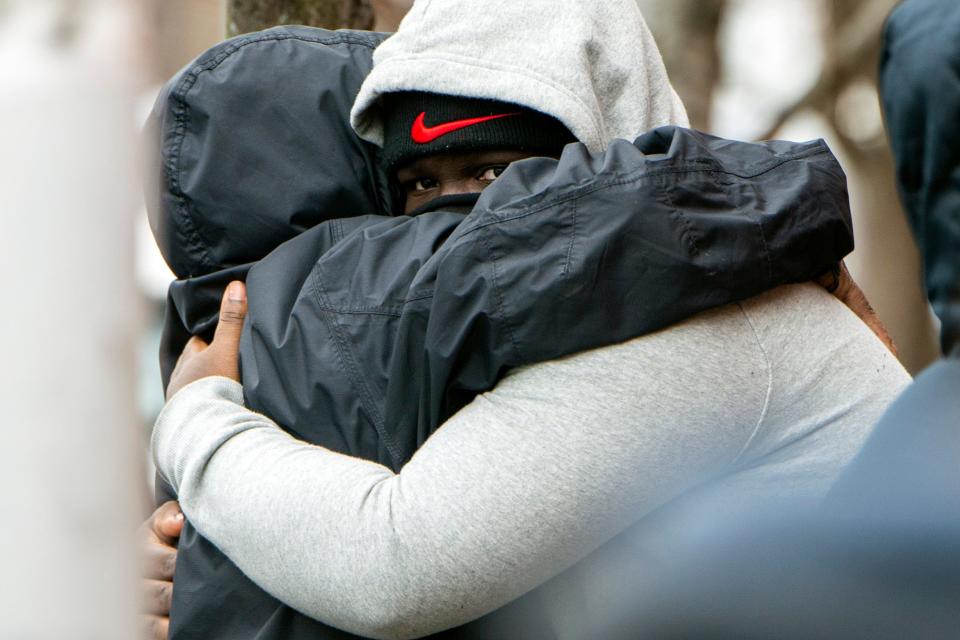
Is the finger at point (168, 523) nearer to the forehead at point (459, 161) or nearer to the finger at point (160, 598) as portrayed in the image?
the finger at point (160, 598)

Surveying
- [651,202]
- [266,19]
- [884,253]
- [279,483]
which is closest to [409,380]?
[279,483]

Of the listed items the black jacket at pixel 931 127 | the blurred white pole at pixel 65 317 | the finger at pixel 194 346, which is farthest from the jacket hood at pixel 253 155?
the blurred white pole at pixel 65 317

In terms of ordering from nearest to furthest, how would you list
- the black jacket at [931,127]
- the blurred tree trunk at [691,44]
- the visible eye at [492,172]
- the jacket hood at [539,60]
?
the black jacket at [931,127] < the jacket hood at [539,60] < the visible eye at [492,172] < the blurred tree trunk at [691,44]

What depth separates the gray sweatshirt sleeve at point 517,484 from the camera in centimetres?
162

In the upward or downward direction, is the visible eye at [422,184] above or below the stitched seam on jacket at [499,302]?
below

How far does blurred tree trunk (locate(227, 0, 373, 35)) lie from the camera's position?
3289 mm

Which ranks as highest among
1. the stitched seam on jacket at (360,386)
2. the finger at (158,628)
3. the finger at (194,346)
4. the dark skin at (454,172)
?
the dark skin at (454,172)

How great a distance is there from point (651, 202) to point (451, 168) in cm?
64

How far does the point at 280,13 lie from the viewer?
10.8 ft

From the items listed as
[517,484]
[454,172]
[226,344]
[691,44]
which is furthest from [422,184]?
[691,44]

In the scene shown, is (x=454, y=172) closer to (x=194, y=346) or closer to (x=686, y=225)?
(x=194, y=346)

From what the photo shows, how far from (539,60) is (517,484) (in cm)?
78

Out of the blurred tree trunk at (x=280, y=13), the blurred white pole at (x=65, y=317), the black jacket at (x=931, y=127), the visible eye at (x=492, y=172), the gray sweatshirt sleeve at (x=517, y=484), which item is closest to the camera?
the blurred white pole at (x=65, y=317)

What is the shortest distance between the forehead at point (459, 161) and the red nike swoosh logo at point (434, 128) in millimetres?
38
